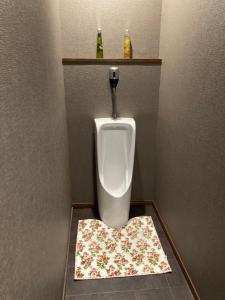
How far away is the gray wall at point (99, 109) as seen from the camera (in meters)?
1.80

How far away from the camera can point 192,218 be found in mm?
1363

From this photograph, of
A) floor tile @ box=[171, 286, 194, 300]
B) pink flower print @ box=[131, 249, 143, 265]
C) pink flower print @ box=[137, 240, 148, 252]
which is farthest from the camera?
pink flower print @ box=[137, 240, 148, 252]

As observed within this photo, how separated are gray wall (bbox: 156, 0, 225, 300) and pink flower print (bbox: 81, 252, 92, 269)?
0.63 metres

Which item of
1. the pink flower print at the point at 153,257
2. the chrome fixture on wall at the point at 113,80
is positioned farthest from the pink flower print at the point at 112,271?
the chrome fixture on wall at the point at 113,80

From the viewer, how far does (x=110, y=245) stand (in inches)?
67.2

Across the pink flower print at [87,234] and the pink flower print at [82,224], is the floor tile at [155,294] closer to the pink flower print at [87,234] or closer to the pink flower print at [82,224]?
the pink flower print at [87,234]

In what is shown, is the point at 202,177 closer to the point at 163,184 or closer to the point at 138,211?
the point at 163,184

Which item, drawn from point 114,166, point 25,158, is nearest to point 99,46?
point 114,166

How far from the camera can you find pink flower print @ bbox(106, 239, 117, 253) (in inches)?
66.0

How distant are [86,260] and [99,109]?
1.14 m

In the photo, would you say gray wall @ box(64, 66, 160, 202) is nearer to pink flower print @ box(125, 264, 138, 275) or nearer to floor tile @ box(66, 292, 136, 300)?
pink flower print @ box(125, 264, 138, 275)

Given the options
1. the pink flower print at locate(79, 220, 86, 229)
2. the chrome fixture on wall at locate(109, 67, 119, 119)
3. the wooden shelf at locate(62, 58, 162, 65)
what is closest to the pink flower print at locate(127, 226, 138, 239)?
the pink flower print at locate(79, 220, 86, 229)

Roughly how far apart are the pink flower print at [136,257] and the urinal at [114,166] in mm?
277

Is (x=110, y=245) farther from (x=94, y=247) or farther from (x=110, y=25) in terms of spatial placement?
(x=110, y=25)
